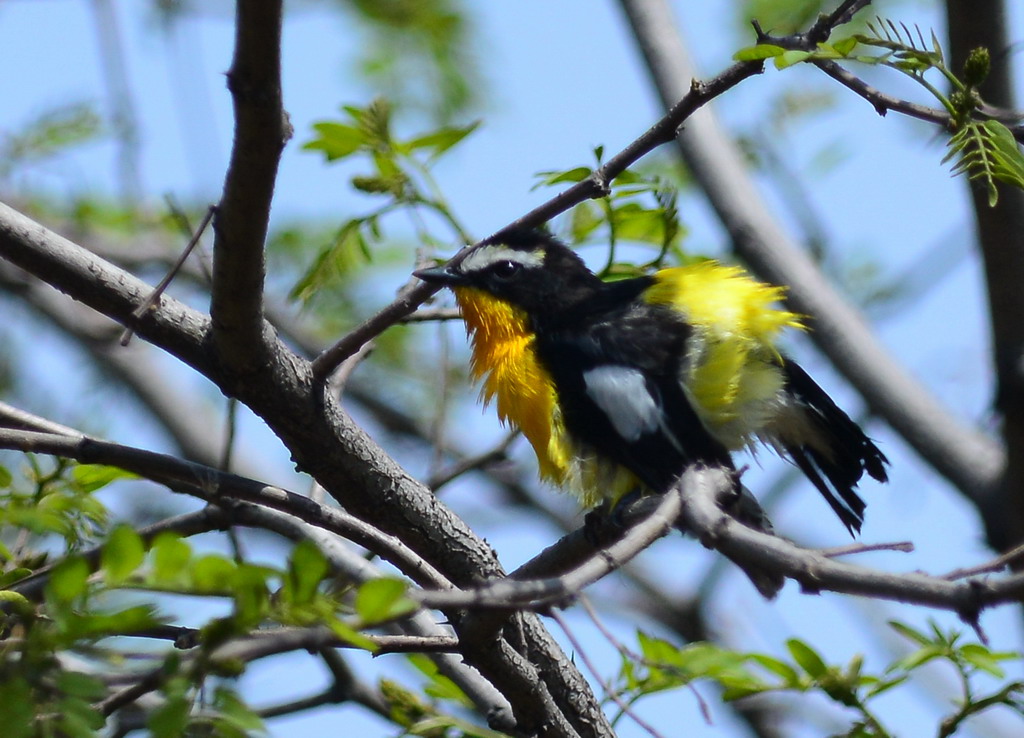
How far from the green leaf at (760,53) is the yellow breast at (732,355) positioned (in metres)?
2.05

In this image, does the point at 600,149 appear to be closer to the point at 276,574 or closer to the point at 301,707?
the point at 276,574

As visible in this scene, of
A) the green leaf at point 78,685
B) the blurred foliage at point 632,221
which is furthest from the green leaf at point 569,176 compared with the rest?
the green leaf at point 78,685

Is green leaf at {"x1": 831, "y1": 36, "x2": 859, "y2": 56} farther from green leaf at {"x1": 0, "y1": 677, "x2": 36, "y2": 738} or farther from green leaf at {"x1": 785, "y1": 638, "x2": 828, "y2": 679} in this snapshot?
green leaf at {"x1": 0, "y1": 677, "x2": 36, "y2": 738}

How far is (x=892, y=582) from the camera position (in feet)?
5.11

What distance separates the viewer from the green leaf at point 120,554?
163 cm

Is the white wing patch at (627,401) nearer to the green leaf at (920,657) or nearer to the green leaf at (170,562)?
the green leaf at (920,657)

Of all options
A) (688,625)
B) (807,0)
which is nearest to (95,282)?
(807,0)

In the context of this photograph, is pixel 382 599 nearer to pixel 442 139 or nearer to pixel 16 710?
pixel 16 710

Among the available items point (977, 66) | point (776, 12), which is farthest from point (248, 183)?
point (776, 12)

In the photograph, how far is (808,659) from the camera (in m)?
2.44

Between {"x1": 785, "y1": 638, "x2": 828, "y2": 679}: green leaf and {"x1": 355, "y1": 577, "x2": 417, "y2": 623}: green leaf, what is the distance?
1.23 metres

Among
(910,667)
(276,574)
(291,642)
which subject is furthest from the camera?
(910,667)

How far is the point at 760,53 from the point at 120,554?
1.51 metres

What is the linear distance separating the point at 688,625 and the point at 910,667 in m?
4.41
